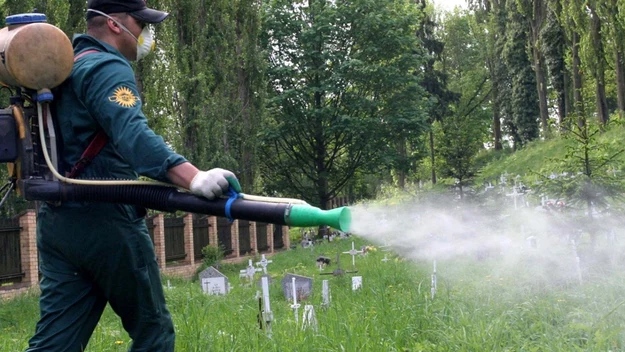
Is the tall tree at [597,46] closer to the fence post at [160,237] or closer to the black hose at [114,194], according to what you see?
the fence post at [160,237]

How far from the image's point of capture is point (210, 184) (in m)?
2.88

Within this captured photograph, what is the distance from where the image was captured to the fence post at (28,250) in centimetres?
1532

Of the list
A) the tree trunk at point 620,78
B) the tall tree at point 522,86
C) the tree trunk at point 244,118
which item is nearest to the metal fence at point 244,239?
the tree trunk at point 244,118

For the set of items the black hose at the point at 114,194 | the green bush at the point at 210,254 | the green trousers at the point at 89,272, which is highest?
the black hose at the point at 114,194

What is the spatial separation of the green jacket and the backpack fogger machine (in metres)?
0.07

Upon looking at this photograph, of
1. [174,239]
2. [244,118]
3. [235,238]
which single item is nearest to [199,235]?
[174,239]

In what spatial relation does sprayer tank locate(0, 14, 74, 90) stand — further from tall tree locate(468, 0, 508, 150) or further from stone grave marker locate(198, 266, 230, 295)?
tall tree locate(468, 0, 508, 150)

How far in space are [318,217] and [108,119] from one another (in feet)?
3.28

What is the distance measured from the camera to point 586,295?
7938 mm

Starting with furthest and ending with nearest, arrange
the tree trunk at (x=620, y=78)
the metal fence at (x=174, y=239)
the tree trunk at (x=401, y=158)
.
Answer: the tree trunk at (x=401, y=158)
the tree trunk at (x=620, y=78)
the metal fence at (x=174, y=239)

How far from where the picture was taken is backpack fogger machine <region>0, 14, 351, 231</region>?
3.01 metres

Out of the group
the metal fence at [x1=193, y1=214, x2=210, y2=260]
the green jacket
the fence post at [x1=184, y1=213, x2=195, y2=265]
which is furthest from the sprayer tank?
the metal fence at [x1=193, y1=214, x2=210, y2=260]

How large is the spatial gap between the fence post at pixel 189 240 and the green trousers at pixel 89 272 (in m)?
21.0

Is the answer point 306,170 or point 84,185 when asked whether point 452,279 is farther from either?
point 306,170
